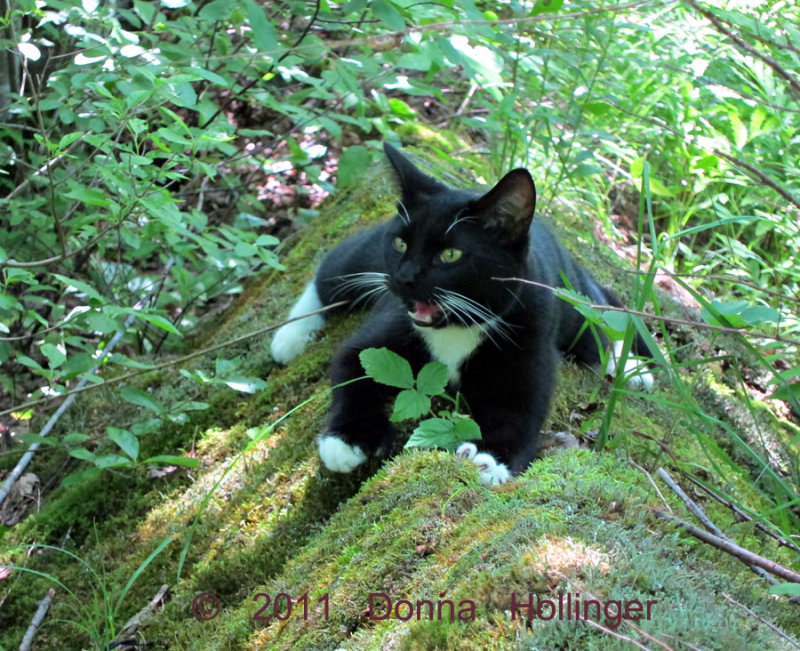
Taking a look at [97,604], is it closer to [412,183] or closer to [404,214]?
[404,214]

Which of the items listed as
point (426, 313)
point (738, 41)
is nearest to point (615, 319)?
point (738, 41)

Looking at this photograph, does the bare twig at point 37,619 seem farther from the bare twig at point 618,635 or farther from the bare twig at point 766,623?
the bare twig at point 766,623

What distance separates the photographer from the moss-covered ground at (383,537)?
1.36m

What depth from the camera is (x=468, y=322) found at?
8.82 feet

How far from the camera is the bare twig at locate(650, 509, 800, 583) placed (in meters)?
1.38

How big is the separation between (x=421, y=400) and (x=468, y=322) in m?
0.68

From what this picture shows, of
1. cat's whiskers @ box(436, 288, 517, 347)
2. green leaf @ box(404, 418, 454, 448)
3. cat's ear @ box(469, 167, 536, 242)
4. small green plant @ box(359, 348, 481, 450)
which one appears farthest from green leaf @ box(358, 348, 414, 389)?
cat's ear @ box(469, 167, 536, 242)

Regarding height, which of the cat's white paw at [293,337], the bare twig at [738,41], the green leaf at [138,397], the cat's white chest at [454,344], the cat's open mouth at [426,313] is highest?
the bare twig at [738,41]

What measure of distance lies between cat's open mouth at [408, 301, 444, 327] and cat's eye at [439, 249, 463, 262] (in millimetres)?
169

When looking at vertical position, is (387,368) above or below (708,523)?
below

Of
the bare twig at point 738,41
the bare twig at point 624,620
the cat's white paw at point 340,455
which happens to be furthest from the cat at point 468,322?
the bare twig at point 738,41

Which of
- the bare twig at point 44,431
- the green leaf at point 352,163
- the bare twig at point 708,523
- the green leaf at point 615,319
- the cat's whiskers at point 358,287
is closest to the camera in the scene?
the bare twig at point 708,523

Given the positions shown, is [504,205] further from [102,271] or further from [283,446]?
[102,271]

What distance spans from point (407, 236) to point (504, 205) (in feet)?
1.27
